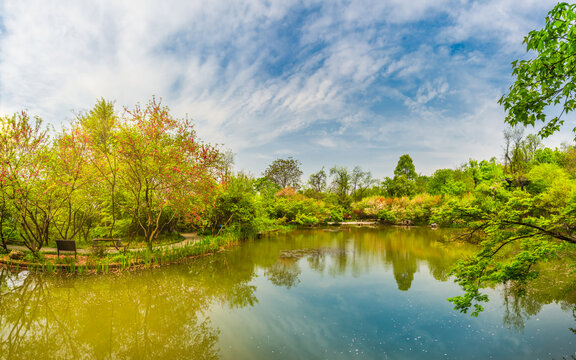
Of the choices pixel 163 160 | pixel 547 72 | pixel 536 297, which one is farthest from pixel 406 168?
pixel 547 72

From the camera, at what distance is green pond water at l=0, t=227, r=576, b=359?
207 inches

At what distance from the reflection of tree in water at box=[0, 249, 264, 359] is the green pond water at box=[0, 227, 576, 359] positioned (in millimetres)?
29

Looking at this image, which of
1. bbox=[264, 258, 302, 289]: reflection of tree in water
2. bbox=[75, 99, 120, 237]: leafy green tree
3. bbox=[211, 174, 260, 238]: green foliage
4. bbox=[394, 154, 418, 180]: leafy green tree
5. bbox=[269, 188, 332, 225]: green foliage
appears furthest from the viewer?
bbox=[394, 154, 418, 180]: leafy green tree

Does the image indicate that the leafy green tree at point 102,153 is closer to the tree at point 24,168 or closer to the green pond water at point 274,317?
the tree at point 24,168

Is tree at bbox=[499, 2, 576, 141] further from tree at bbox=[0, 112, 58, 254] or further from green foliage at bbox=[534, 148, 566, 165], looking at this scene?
green foliage at bbox=[534, 148, 566, 165]

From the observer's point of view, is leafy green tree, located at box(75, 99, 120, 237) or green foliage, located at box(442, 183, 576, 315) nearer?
green foliage, located at box(442, 183, 576, 315)

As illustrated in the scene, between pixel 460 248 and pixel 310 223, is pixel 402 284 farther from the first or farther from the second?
pixel 310 223

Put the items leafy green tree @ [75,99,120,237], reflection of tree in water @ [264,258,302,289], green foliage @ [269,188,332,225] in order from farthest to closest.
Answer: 1. green foliage @ [269,188,332,225]
2. leafy green tree @ [75,99,120,237]
3. reflection of tree in water @ [264,258,302,289]

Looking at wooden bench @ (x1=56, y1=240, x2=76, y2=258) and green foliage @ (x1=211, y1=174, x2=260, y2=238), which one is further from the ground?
green foliage @ (x1=211, y1=174, x2=260, y2=238)

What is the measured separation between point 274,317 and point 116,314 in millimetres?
4200

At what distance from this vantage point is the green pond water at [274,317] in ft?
17.3

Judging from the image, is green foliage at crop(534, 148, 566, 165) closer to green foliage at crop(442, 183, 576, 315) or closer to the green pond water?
the green pond water

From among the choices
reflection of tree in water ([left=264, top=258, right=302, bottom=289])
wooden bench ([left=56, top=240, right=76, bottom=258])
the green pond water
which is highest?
wooden bench ([left=56, top=240, right=76, bottom=258])

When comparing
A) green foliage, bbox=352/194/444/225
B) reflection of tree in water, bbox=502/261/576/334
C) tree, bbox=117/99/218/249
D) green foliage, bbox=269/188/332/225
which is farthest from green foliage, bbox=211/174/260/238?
green foliage, bbox=352/194/444/225
